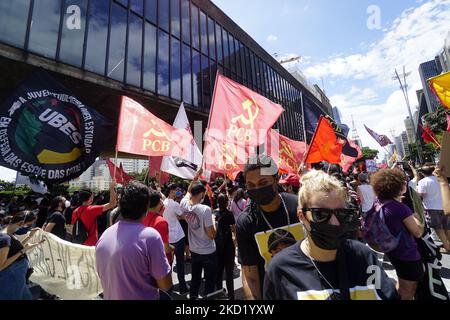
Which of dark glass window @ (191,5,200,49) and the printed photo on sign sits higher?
dark glass window @ (191,5,200,49)

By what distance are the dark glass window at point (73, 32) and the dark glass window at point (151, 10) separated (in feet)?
10.8

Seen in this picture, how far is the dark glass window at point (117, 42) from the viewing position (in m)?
10.8

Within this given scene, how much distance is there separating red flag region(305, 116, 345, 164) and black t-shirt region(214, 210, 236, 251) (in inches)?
77.3

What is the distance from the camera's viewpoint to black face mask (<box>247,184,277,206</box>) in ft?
6.93

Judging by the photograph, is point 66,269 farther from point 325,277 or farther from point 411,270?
point 411,270

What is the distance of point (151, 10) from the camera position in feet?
42.4

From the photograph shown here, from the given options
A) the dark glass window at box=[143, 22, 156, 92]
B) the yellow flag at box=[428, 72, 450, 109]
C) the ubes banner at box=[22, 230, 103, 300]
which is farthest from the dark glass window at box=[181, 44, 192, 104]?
the ubes banner at box=[22, 230, 103, 300]

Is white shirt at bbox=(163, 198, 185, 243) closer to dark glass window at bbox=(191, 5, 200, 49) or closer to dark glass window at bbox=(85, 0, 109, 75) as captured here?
dark glass window at bbox=(85, 0, 109, 75)

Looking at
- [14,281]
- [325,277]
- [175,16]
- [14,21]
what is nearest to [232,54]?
[175,16]

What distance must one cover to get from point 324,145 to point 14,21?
400 inches

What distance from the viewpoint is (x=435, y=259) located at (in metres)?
2.54

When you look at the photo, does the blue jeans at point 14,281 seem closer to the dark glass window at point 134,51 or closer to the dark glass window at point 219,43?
the dark glass window at point 134,51

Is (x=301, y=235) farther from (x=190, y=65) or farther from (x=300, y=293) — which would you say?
(x=190, y=65)

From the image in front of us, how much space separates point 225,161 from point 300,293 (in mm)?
3066
